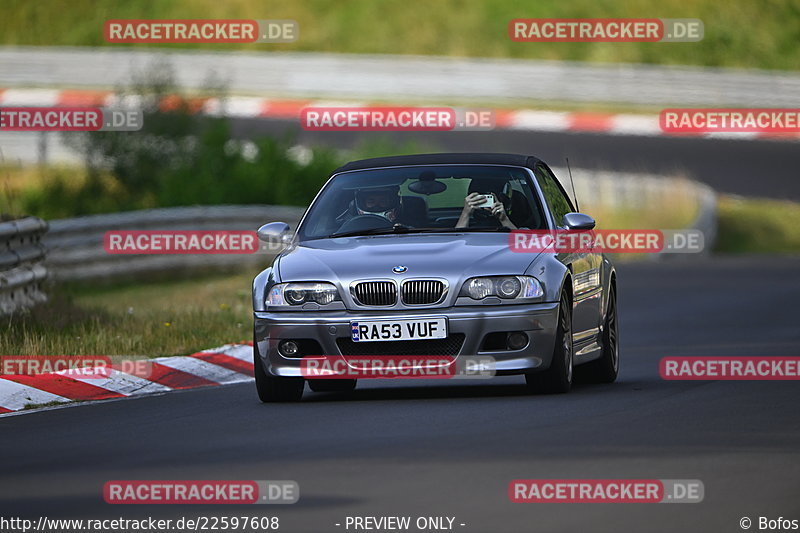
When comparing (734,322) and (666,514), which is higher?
(666,514)

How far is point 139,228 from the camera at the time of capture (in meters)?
22.4

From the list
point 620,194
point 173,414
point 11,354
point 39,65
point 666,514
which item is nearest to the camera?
point 666,514

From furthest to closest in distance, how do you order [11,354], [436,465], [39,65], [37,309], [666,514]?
1. [39,65]
2. [37,309]
3. [11,354]
4. [436,465]
5. [666,514]

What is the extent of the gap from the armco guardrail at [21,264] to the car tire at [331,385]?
3228mm

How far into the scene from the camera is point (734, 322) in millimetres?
18109

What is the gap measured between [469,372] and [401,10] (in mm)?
41709

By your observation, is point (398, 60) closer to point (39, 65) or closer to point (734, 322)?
point (39, 65)

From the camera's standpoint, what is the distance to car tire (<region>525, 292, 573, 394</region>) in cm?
1087

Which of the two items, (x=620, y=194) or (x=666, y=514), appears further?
(x=620, y=194)

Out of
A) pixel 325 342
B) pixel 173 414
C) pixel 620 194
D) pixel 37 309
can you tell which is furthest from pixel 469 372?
pixel 620 194

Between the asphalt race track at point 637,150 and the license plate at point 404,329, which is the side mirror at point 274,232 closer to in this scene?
the license plate at point 404,329

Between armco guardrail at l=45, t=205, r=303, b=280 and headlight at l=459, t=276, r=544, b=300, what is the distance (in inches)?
402

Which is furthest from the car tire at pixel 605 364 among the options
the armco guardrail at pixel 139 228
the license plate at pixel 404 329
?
the armco guardrail at pixel 139 228

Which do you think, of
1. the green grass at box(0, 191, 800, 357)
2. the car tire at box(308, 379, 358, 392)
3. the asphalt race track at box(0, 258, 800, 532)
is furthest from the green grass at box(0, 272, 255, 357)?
the car tire at box(308, 379, 358, 392)
